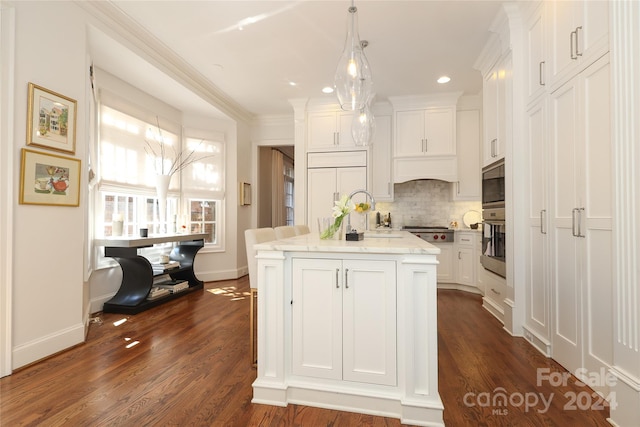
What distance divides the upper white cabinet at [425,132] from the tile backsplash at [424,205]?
0.60 metres

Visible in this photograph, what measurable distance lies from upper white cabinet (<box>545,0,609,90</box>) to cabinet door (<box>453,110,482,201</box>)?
250 centimetres

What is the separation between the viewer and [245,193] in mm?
5609

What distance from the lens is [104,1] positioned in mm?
2674

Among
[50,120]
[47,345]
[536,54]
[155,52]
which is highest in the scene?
[155,52]

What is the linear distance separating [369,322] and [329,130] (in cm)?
383

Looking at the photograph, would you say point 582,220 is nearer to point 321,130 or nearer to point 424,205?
point 424,205

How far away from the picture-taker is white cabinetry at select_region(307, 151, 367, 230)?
4.90 metres

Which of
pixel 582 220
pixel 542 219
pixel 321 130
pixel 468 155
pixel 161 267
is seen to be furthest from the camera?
pixel 321 130

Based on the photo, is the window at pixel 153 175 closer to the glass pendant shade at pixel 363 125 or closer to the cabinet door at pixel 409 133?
the glass pendant shade at pixel 363 125

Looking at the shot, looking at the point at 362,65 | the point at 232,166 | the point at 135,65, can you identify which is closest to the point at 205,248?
the point at 232,166

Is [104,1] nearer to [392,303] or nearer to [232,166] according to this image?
[232,166]

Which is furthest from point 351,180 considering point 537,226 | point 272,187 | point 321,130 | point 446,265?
point 537,226

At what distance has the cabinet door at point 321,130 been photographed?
4.99 m

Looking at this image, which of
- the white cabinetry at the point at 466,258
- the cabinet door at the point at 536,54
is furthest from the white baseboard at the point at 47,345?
the white cabinetry at the point at 466,258
